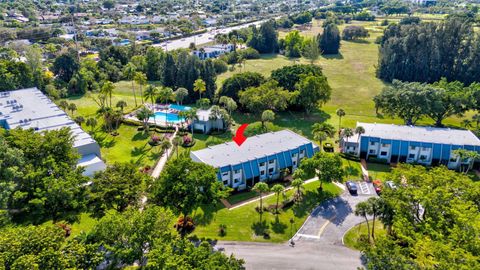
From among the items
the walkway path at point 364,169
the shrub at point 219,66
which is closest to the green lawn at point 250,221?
the walkway path at point 364,169

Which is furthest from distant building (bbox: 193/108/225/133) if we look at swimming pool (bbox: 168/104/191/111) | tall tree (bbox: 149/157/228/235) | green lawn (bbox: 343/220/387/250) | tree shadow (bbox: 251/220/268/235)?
green lawn (bbox: 343/220/387/250)

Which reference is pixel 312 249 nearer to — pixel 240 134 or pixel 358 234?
pixel 358 234

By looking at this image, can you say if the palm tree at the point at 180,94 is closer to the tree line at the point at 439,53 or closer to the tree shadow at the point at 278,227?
the tree shadow at the point at 278,227

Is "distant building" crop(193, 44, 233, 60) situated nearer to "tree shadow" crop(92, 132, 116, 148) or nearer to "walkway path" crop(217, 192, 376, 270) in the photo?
"tree shadow" crop(92, 132, 116, 148)

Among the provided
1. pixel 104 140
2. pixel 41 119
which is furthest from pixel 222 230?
pixel 41 119

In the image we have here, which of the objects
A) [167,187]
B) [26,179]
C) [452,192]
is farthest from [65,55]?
[452,192]
